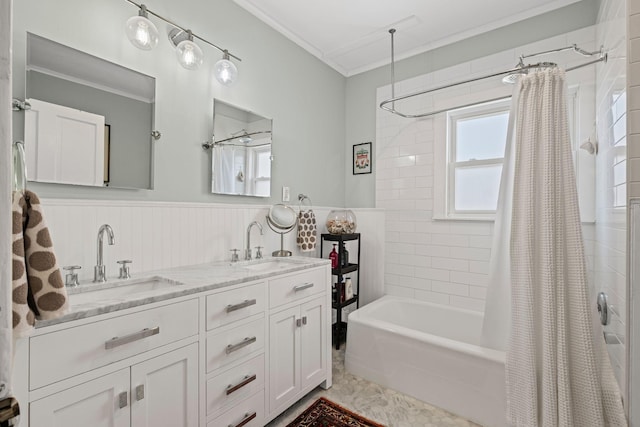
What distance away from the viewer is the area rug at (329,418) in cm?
177

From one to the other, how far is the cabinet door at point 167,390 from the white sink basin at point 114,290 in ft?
0.94

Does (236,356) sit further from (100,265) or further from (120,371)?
(100,265)

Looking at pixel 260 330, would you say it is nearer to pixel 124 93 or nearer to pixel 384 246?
pixel 124 93

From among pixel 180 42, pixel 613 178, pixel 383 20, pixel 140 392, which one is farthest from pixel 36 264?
pixel 383 20

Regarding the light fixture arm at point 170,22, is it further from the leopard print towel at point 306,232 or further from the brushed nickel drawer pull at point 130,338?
the brushed nickel drawer pull at point 130,338

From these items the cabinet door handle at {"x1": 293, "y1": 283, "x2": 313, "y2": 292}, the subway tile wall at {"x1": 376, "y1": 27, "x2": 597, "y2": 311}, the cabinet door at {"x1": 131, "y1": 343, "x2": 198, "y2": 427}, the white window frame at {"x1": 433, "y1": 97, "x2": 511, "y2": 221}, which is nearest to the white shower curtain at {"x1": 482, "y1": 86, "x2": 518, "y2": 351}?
the subway tile wall at {"x1": 376, "y1": 27, "x2": 597, "y2": 311}

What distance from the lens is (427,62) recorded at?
9.27 ft

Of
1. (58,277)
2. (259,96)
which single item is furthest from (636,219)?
(259,96)

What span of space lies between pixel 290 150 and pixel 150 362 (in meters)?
1.89

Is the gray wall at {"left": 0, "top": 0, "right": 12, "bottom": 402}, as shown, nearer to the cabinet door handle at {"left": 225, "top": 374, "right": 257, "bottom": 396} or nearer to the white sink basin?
the white sink basin

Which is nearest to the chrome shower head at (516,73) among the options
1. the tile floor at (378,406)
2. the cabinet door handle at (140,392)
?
the tile floor at (378,406)

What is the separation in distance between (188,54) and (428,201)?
2.16m

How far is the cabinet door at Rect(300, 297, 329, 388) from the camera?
192cm

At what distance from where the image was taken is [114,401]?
1095mm
